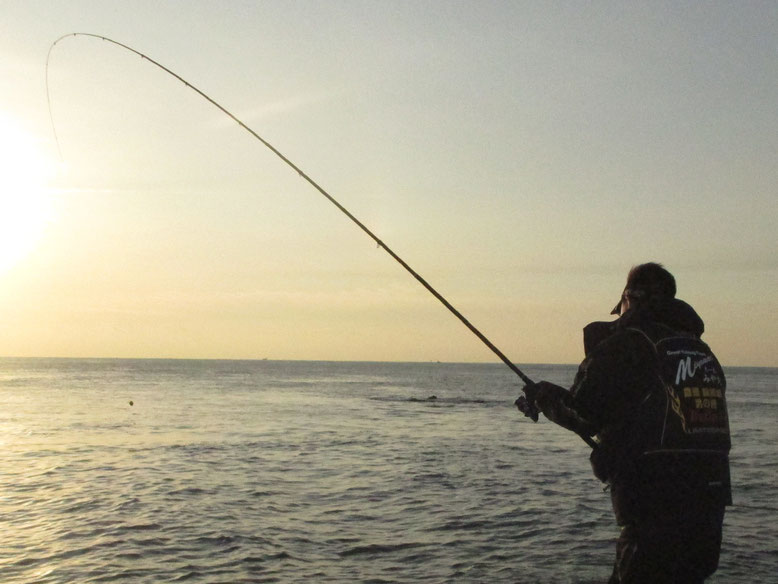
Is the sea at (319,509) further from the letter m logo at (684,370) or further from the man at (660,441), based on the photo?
the letter m logo at (684,370)

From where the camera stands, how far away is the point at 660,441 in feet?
12.8

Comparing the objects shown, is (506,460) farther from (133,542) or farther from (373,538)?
(133,542)

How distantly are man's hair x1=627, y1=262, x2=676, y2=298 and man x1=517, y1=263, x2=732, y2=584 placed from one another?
18 cm

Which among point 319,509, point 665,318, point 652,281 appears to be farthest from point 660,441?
point 319,509

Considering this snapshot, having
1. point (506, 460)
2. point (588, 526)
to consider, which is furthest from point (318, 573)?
point (506, 460)

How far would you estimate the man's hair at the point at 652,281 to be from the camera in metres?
4.25

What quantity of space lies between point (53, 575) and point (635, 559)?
305 inches

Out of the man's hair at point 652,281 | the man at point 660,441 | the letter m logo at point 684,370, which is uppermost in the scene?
the man's hair at point 652,281

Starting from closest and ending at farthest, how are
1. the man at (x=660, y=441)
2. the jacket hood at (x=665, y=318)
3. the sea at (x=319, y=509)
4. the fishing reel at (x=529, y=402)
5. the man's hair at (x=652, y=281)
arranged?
the man at (x=660, y=441) < the jacket hood at (x=665, y=318) < the man's hair at (x=652, y=281) < the fishing reel at (x=529, y=402) < the sea at (x=319, y=509)

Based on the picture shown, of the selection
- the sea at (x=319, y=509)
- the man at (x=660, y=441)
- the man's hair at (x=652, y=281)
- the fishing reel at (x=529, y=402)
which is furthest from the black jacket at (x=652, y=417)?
the sea at (x=319, y=509)

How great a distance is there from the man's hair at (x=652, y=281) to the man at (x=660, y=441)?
0.57 ft

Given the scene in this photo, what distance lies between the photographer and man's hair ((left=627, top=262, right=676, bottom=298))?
13.9 feet

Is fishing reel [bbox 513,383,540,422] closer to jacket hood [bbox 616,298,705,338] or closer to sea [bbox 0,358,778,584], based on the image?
jacket hood [bbox 616,298,705,338]

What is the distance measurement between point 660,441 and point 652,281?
0.89 metres
